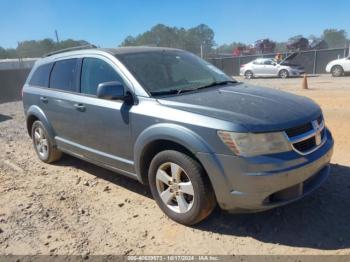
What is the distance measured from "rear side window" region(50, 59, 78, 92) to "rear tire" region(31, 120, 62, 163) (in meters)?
0.81

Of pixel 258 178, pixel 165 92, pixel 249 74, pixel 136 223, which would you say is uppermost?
pixel 165 92

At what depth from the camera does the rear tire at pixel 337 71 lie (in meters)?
22.7

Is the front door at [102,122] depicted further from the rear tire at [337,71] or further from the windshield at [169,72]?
the rear tire at [337,71]

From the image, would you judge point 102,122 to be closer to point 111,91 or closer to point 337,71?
point 111,91

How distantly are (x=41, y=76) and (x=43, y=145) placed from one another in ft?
3.75

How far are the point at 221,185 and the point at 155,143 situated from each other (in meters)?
0.90

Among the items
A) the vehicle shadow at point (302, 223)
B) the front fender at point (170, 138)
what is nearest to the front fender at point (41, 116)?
the front fender at point (170, 138)

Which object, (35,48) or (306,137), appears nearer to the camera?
(306,137)

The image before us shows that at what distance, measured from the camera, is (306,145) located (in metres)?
3.41

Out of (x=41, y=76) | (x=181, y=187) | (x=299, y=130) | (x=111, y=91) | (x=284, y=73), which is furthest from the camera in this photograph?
(x=284, y=73)

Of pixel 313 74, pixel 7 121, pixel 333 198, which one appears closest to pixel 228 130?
pixel 333 198

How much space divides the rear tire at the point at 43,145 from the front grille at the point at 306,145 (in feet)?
12.6

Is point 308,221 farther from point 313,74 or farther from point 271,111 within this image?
point 313,74

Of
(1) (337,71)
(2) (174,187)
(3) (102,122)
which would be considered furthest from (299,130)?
(1) (337,71)
